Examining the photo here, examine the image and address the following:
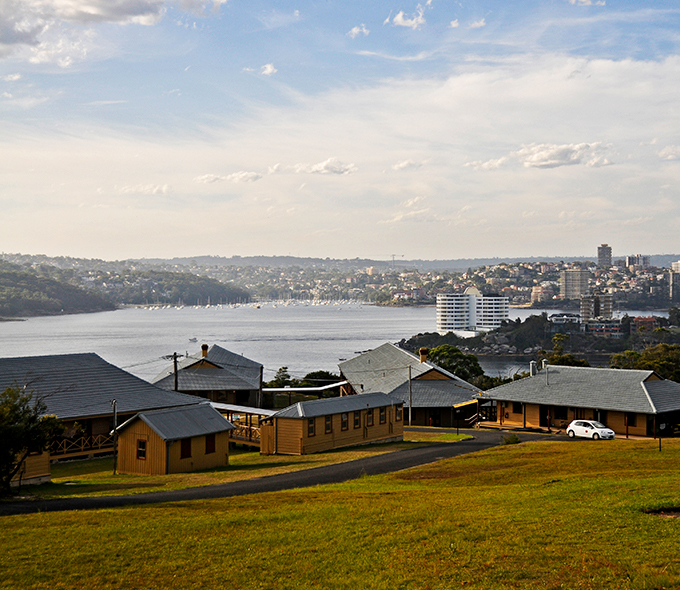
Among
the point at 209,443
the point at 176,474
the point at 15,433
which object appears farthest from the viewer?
the point at 209,443

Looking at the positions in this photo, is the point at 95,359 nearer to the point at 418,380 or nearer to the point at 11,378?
the point at 11,378

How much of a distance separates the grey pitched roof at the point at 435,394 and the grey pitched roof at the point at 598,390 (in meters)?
4.11

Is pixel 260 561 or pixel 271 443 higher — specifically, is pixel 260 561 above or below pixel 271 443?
above

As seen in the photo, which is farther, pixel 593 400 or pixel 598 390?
pixel 598 390

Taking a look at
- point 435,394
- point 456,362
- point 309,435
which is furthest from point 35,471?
point 456,362

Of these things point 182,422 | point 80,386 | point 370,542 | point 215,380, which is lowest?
point 215,380

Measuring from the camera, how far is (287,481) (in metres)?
20.4

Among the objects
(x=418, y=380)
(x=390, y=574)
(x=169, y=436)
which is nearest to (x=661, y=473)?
(x=390, y=574)

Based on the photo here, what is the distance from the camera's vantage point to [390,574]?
928 cm

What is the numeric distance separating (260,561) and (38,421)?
37.4 feet

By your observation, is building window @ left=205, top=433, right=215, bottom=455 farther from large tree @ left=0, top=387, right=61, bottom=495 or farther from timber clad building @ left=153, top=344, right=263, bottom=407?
timber clad building @ left=153, top=344, right=263, bottom=407

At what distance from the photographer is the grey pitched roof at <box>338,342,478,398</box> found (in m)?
49.6

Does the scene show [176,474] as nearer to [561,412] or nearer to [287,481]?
[287,481]

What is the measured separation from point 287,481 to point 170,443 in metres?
6.36
